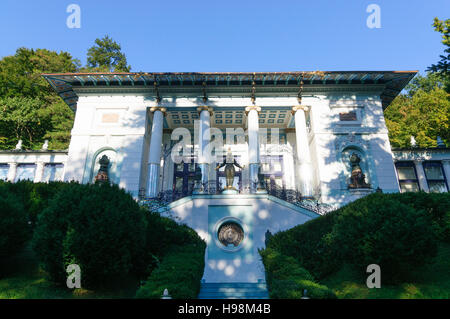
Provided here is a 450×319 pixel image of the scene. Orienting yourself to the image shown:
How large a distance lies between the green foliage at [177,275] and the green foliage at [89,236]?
0.83 meters

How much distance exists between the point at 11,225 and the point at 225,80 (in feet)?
52.7

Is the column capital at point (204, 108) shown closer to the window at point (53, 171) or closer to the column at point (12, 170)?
the window at point (53, 171)

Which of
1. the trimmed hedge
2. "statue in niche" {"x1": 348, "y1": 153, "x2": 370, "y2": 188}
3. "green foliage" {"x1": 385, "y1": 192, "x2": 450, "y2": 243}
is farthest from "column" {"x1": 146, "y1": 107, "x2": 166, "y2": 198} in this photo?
"green foliage" {"x1": 385, "y1": 192, "x2": 450, "y2": 243}

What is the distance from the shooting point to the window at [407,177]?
22.2 metres

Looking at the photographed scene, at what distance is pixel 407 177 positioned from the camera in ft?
73.6

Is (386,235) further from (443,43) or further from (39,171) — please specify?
(39,171)

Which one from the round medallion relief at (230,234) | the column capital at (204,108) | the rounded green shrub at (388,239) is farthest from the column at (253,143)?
the rounded green shrub at (388,239)

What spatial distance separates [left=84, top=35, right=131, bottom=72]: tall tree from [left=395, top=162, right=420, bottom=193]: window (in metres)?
35.6

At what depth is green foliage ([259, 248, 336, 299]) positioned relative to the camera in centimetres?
607

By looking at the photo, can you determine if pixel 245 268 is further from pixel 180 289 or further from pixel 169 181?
pixel 169 181

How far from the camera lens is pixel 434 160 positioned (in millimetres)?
22203

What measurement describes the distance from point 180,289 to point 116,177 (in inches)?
592
